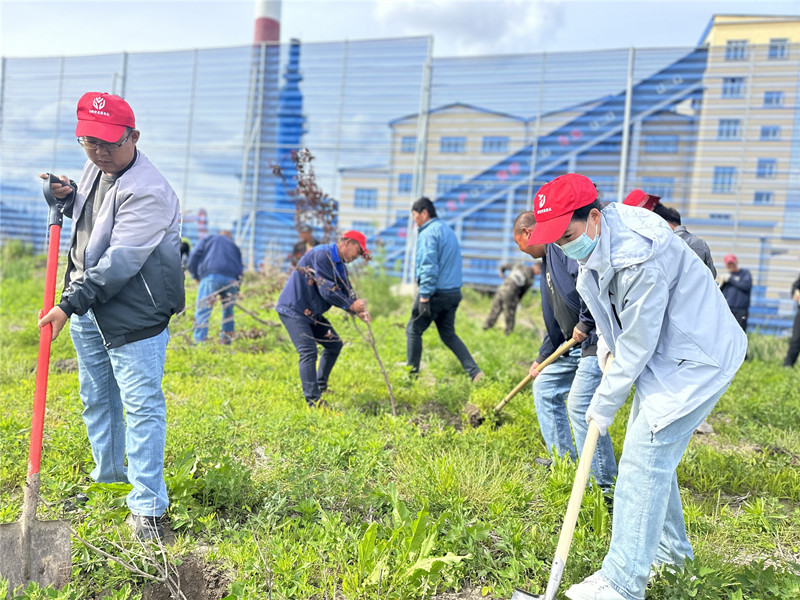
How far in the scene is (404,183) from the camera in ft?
45.0

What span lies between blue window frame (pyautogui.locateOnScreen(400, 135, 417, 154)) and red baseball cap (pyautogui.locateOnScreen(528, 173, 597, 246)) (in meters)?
11.3

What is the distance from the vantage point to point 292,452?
13.3 feet

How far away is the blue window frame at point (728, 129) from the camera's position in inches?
471

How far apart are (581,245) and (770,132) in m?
11.4

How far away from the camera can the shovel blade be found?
2607mm

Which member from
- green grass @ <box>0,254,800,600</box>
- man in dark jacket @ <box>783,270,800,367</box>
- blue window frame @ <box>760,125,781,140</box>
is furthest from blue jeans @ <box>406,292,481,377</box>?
blue window frame @ <box>760,125,781,140</box>

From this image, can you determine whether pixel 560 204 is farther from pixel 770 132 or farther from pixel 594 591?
pixel 770 132

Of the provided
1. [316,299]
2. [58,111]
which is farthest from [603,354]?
[58,111]

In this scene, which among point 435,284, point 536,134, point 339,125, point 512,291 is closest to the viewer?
point 435,284

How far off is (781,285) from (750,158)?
2.42 metres

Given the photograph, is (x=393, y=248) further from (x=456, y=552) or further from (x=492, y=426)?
(x=456, y=552)

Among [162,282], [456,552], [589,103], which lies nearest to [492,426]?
[456,552]

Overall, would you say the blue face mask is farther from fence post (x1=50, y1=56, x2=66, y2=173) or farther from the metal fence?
fence post (x1=50, y1=56, x2=66, y2=173)

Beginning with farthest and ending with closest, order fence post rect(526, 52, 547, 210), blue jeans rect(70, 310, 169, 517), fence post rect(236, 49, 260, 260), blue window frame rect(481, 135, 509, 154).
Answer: fence post rect(236, 49, 260, 260) → blue window frame rect(481, 135, 509, 154) → fence post rect(526, 52, 547, 210) → blue jeans rect(70, 310, 169, 517)
